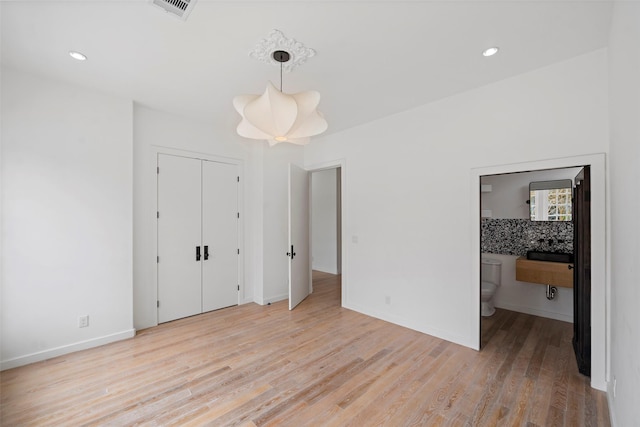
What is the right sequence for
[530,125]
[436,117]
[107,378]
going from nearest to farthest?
[107,378], [530,125], [436,117]

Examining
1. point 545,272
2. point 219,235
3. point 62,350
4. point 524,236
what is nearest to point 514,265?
point 524,236

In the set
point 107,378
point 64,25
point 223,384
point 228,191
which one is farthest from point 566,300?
point 64,25

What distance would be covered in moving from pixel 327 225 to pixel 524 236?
4101 mm

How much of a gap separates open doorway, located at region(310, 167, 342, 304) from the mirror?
3.86 metres

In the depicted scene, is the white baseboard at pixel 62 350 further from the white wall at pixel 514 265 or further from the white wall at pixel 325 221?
the white wall at pixel 514 265

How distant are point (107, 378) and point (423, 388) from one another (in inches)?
110

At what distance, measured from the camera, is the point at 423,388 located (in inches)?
88.0

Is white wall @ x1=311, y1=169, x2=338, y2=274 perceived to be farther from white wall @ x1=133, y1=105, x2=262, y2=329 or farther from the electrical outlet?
the electrical outlet

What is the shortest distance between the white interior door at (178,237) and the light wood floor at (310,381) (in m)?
0.45

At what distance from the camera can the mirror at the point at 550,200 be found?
370 centimetres

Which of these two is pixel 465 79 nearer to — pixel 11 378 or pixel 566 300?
pixel 566 300

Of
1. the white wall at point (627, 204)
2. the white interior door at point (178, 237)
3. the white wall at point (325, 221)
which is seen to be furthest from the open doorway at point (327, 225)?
the white wall at point (627, 204)

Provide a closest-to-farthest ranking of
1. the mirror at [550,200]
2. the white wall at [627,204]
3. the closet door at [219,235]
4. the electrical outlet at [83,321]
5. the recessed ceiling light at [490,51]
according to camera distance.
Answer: the white wall at [627,204], the recessed ceiling light at [490,51], the electrical outlet at [83,321], the mirror at [550,200], the closet door at [219,235]

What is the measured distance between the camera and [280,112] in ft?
6.50
